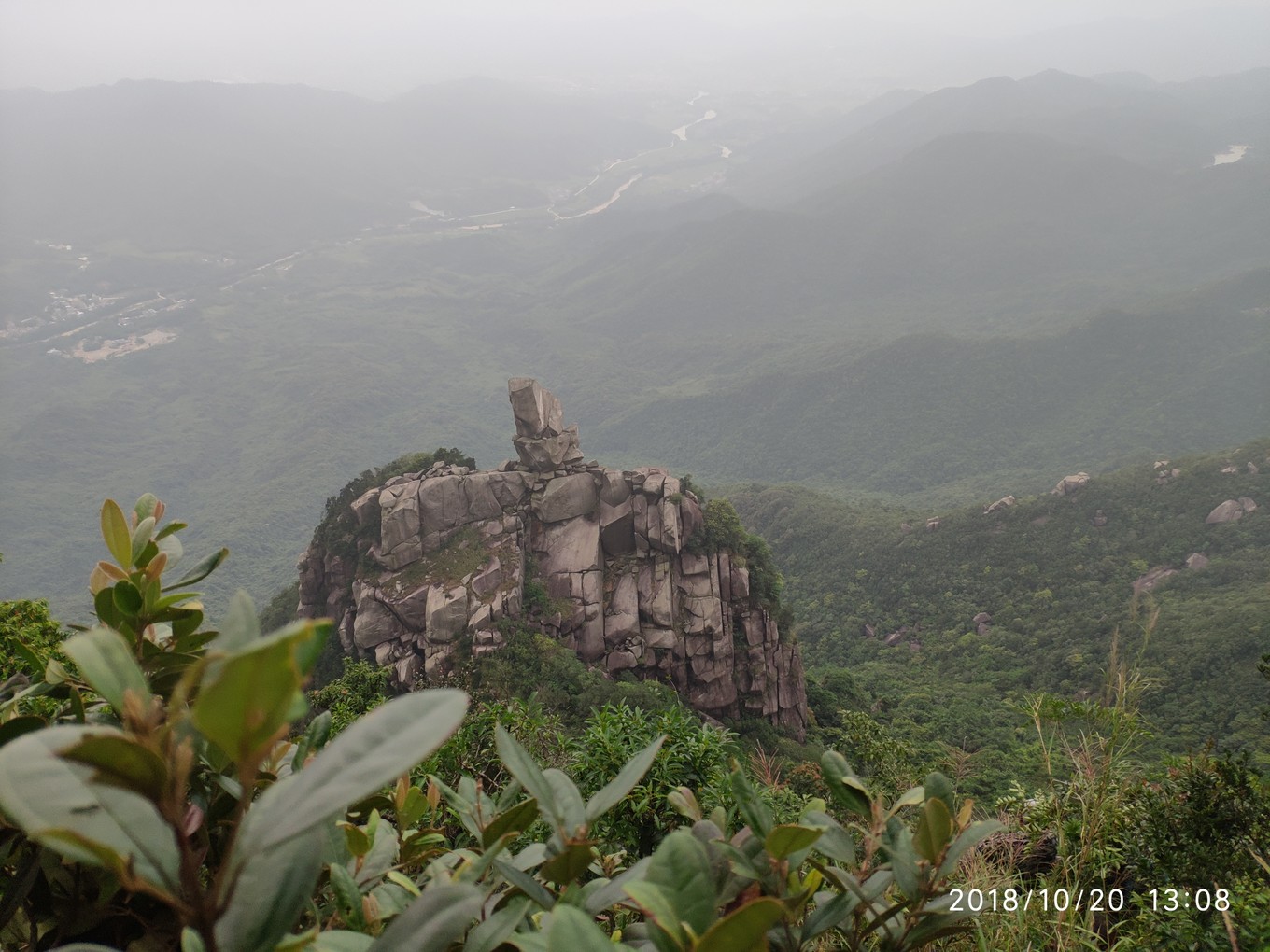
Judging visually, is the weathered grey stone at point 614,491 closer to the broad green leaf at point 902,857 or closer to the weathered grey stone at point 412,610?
the weathered grey stone at point 412,610

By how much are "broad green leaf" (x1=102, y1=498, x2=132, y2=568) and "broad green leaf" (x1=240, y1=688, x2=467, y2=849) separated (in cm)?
121

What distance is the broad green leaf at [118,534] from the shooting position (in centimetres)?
175

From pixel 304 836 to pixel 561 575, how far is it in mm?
20655

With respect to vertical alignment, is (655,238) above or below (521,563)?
above

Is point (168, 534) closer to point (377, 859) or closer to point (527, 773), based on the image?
point (377, 859)

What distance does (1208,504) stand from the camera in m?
34.2

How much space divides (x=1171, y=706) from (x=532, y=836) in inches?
978

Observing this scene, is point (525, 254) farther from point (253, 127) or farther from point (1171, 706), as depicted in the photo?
point (1171, 706)

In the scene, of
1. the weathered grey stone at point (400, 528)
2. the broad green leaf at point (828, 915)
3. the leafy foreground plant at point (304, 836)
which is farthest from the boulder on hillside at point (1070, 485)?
the broad green leaf at point (828, 915)

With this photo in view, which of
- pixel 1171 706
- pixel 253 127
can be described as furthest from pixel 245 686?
pixel 253 127

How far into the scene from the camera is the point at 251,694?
2.29 ft

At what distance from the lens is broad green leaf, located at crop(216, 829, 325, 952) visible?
900mm

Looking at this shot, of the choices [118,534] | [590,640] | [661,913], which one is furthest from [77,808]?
[590,640]

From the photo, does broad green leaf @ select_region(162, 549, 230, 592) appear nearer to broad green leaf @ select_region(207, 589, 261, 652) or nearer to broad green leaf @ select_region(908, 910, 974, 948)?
broad green leaf @ select_region(207, 589, 261, 652)
